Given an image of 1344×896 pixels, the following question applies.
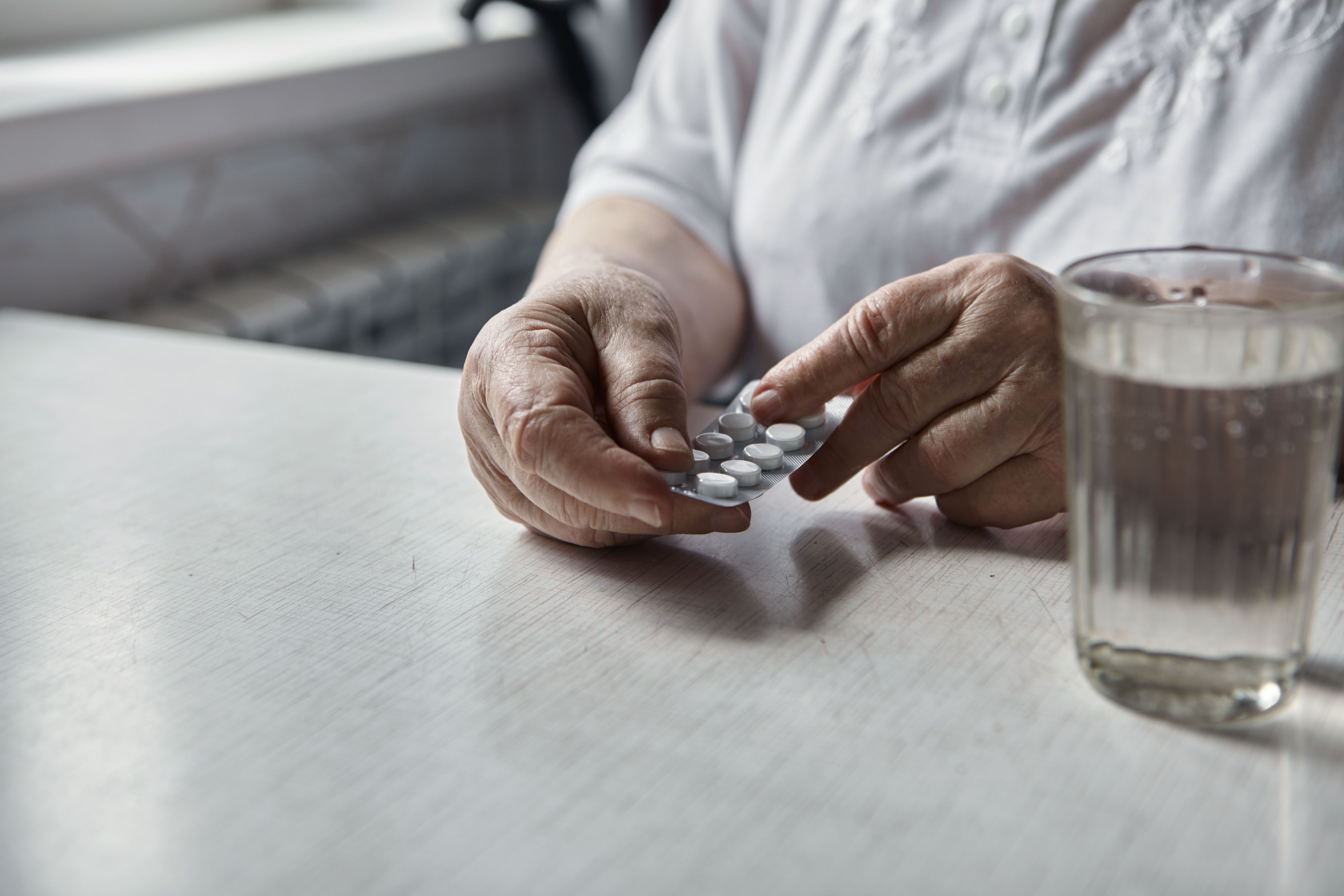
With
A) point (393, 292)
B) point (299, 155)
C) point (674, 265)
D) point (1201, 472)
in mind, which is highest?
point (1201, 472)

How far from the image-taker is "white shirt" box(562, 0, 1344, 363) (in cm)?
62

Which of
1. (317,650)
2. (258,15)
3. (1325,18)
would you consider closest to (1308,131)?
(1325,18)

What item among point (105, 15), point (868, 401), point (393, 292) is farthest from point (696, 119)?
point (105, 15)

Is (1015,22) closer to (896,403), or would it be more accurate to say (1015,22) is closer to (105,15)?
(896,403)

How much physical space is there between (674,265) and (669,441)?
30cm

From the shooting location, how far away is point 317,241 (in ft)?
4.59

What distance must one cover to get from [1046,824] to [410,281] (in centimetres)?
116

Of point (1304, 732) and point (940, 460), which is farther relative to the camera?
point (940, 460)

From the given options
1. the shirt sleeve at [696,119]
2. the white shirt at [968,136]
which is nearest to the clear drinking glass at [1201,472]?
the white shirt at [968,136]

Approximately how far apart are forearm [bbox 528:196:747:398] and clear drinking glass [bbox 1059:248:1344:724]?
0.33 m

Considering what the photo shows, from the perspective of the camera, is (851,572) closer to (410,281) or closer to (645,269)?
(645,269)

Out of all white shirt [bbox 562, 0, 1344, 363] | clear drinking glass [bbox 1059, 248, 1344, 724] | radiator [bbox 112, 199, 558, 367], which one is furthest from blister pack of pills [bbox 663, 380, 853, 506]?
radiator [bbox 112, 199, 558, 367]

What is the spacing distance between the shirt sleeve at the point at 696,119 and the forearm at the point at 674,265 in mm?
32

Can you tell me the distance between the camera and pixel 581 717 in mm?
350
